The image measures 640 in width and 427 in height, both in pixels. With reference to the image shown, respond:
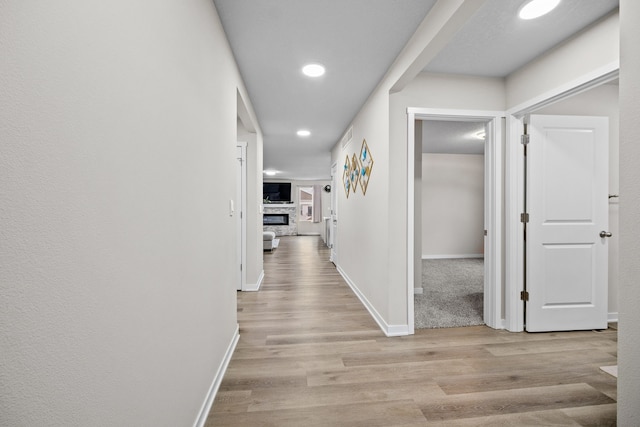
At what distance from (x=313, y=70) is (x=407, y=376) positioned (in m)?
2.56

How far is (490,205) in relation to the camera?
2701mm

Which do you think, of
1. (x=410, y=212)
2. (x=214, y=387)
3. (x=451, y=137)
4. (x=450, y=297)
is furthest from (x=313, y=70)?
(x=451, y=137)

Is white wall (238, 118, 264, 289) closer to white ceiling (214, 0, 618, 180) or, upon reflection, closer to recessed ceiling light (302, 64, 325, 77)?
white ceiling (214, 0, 618, 180)

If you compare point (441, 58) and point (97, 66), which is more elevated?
point (441, 58)

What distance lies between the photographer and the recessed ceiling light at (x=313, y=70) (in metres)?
2.43

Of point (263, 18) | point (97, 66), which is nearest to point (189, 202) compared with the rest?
point (97, 66)

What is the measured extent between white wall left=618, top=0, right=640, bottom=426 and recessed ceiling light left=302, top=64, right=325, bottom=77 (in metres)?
1.87

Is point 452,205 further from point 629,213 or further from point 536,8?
point 629,213

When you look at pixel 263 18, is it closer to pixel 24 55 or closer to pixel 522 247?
pixel 24 55

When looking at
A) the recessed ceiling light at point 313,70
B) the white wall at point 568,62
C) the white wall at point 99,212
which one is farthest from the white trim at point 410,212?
the white wall at point 99,212

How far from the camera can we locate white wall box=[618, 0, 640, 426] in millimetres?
1050

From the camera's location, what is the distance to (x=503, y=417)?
155cm

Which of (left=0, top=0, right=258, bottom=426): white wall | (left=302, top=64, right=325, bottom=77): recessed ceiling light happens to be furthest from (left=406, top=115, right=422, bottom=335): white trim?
(left=0, top=0, right=258, bottom=426): white wall

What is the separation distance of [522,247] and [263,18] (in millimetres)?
2872
